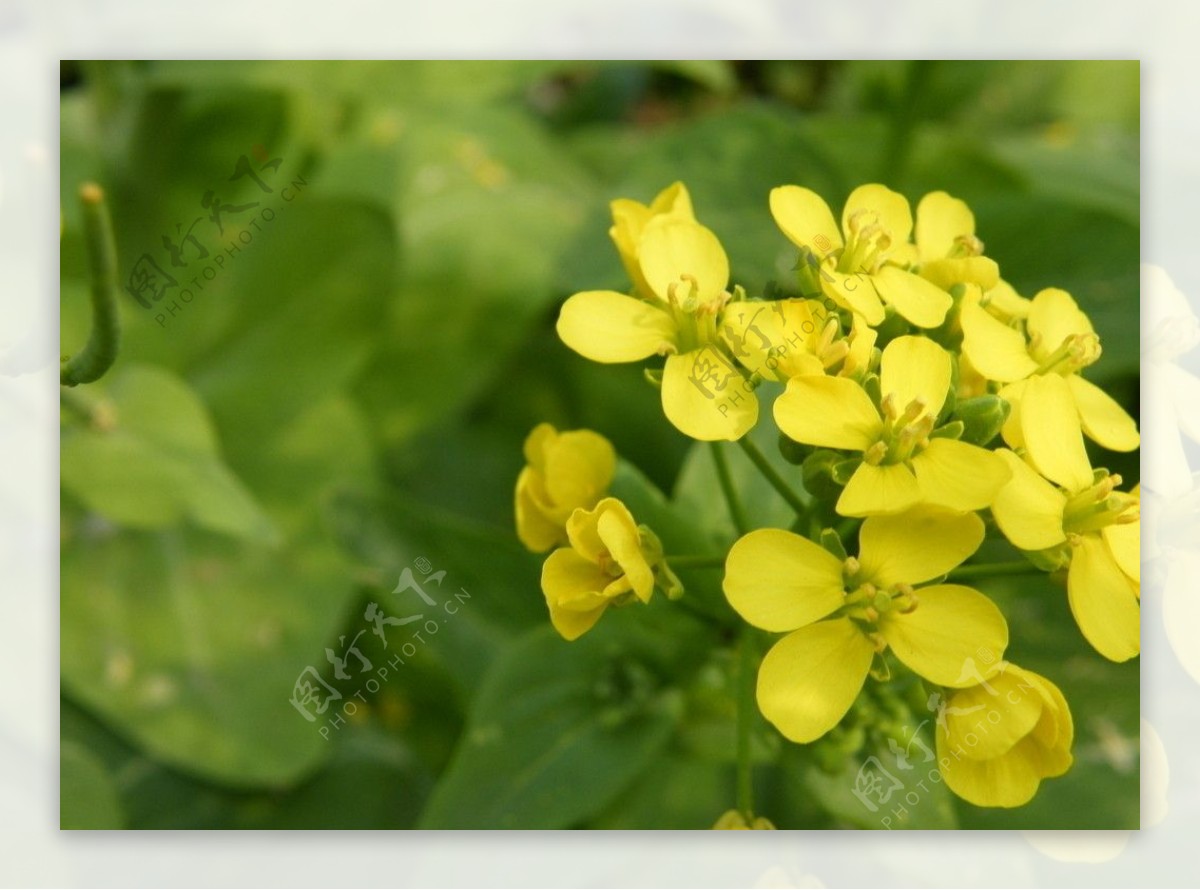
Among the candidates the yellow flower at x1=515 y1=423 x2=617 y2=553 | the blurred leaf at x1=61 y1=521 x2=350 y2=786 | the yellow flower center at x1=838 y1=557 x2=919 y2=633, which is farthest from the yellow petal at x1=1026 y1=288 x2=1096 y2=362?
the blurred leaf at x1=61 y1=521 x2=350 y2=786

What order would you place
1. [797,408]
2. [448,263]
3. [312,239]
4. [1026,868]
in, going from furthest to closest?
[448,263]
[312,239]
[1026,868]
[797,408]

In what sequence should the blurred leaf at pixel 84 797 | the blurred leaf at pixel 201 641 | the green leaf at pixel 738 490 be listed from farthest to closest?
the blurred leaf at pixel 201 641 < the blurred leaf at pixel 84 797 < the green leaf at pixel 738 490

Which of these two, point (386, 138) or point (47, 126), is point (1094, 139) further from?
point (47, 126)

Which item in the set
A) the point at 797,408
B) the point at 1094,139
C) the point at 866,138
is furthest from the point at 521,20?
the point at 1094,139

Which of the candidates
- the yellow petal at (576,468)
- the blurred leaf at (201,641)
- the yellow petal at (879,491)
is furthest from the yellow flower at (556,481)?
the blurred leaf at (201,641)

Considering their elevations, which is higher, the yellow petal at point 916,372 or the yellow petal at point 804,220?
the yellow petal at point 804,220

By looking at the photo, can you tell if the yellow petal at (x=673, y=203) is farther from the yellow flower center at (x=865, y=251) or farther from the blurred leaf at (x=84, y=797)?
the blurred leaf at (x=84, y=797)

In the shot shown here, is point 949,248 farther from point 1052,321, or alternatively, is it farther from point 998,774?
point 998,774
